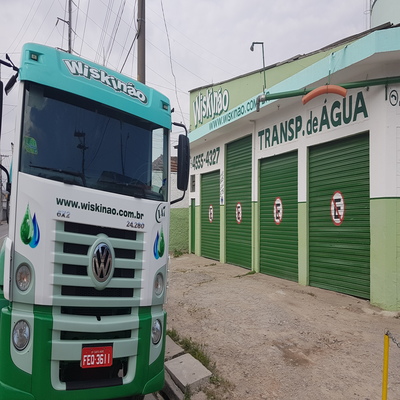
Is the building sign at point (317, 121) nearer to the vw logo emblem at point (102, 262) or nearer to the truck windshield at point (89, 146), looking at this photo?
the truck windshield at point (89, 146)

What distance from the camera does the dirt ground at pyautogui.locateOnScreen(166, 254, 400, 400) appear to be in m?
4.19

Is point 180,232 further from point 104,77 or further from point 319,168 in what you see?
point 104,77

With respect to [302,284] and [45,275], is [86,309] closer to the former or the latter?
[45,275]

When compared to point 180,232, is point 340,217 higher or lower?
higher

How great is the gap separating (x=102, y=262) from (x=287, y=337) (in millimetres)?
3469

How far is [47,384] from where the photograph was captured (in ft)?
9.64

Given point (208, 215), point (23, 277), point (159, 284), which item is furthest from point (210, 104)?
point (23, 277)

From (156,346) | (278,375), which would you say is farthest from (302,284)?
(156,346)

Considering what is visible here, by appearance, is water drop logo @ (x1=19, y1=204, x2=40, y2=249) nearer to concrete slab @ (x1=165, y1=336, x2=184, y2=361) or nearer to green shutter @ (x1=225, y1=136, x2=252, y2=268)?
concrete slab @ (x1=165, y1=336, x2=184, y2=361)

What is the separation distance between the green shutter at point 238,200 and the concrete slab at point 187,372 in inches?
266

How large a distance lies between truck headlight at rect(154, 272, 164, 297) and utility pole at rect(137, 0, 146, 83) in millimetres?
7749

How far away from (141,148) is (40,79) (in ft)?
3.66

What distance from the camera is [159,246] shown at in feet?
12.2

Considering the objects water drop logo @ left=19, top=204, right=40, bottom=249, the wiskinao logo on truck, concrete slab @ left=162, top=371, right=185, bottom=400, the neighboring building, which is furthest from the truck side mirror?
the neighboring building
